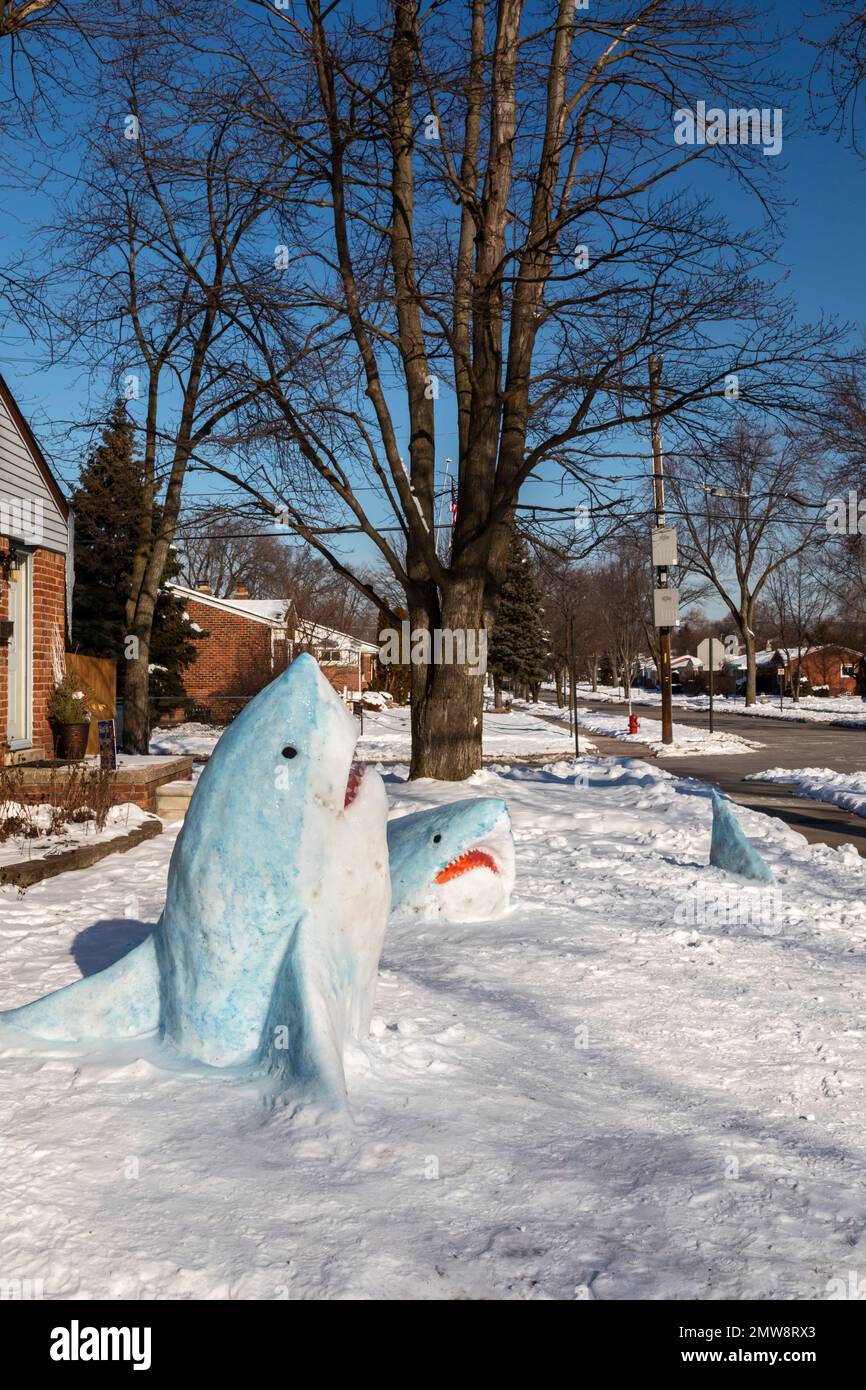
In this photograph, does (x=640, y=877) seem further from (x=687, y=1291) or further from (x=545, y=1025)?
(x=687, y=1291)

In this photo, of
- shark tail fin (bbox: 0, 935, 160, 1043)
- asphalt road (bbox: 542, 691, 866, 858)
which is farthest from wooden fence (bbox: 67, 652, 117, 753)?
shark tail fin (bbox: 0, 935, 160, 1043)

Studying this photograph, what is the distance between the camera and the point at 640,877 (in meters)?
7.54

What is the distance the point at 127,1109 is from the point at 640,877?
496cm

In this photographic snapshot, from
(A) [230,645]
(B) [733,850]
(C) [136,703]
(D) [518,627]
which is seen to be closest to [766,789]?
(B) [733,850]

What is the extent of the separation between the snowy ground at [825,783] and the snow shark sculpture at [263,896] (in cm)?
1042

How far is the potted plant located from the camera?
11797mm

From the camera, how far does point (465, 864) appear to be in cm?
613

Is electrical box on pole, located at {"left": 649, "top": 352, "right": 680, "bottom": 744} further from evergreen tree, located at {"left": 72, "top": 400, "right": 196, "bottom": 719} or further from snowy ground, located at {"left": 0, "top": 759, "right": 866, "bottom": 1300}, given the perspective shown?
snowy ground, located at {"left": 0, "top": 759, "right": 866, "bottom": 1300}

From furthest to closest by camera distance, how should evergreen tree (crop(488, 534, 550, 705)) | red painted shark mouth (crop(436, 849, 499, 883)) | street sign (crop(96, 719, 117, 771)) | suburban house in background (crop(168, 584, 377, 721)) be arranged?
evergreen tree (crop(488, 534, 550, 705)) < suburban house in background (crop(168, 584, 377, 721)) < street sign (crop(96, 719, 117, 771)) < red painted shark mouth (crop(436, 849, 499, 883))

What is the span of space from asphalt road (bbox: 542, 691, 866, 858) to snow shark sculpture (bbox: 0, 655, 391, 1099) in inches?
294

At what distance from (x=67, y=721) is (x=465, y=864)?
23.7 feet

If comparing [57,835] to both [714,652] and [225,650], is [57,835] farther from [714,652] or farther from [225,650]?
[225,650]

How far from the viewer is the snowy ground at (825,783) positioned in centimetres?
1336
